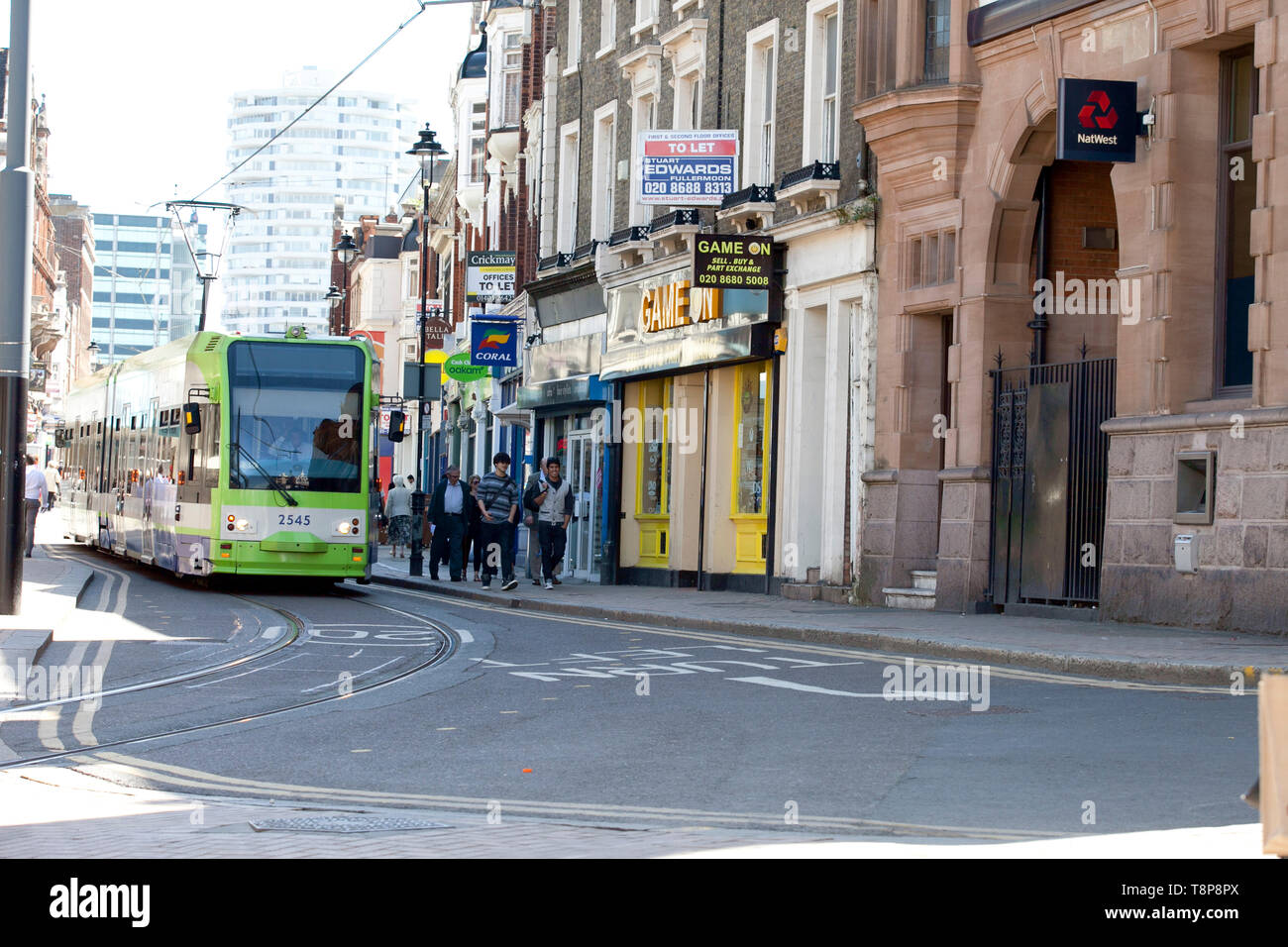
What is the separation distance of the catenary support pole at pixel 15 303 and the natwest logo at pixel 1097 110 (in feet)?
32.1

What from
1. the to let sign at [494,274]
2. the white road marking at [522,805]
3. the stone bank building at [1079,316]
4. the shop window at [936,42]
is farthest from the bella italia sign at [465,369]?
the white road marking at [522,805]

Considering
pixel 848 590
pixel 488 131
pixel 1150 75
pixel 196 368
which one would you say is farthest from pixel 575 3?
pixel 1150 75

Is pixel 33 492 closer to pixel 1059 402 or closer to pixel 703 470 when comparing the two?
pixel 703 470

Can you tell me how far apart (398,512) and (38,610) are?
2299 cm

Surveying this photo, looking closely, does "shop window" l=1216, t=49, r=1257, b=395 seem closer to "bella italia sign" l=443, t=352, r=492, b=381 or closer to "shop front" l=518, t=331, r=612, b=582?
"shop front" l=518, t=331, r=612, b=582

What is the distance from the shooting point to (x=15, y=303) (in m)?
16.9

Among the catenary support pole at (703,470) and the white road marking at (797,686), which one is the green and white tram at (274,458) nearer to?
the catenary support pole at (703,470)

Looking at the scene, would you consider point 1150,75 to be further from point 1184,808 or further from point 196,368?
point 196,368

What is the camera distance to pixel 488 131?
44.8 meters

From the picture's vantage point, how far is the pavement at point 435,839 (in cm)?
624

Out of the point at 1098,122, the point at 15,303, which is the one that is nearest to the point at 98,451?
the point at 15,303

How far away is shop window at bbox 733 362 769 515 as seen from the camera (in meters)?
26.5

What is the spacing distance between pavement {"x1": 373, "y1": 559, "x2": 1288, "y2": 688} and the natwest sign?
177 inches

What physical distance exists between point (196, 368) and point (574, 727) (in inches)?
603
